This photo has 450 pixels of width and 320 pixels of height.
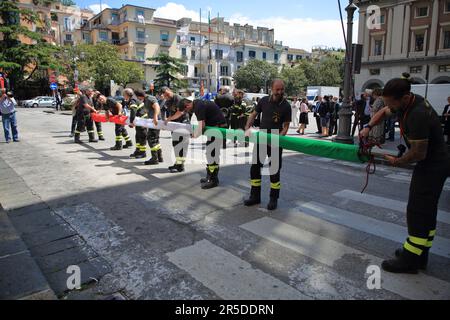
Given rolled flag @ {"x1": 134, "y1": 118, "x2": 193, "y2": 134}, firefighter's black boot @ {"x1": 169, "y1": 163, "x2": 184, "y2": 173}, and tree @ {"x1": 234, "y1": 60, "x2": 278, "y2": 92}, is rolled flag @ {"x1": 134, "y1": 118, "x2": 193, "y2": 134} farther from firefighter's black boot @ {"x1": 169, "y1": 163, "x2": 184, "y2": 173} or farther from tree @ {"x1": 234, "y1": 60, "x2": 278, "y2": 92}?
tree @ {"x1": 234, "y1": 60, "x2": 278, "y2": 92}

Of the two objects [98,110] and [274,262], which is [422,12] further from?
[274,262]

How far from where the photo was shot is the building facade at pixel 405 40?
40.3 m

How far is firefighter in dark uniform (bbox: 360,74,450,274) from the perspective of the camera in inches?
128

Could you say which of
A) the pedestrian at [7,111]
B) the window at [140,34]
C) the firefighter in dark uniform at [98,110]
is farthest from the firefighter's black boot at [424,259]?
the window at [140,34]

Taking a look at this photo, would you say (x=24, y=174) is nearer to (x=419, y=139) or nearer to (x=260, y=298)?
(x=260, y=298)

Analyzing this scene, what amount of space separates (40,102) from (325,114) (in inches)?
1491

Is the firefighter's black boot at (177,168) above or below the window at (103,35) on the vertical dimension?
below

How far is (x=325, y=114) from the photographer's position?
15.0 m

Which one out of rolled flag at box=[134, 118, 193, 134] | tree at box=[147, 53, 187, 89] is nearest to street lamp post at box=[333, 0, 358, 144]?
rolled flag at box=[134, 118, 193, 134]

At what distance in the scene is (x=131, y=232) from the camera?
4566 mm

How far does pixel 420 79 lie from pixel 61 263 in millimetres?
47533

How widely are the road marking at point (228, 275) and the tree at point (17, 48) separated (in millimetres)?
44809

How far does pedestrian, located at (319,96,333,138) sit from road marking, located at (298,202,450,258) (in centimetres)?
993

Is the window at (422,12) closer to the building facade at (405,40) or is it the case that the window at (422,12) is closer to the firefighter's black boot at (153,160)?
the building facade at (405,40)
